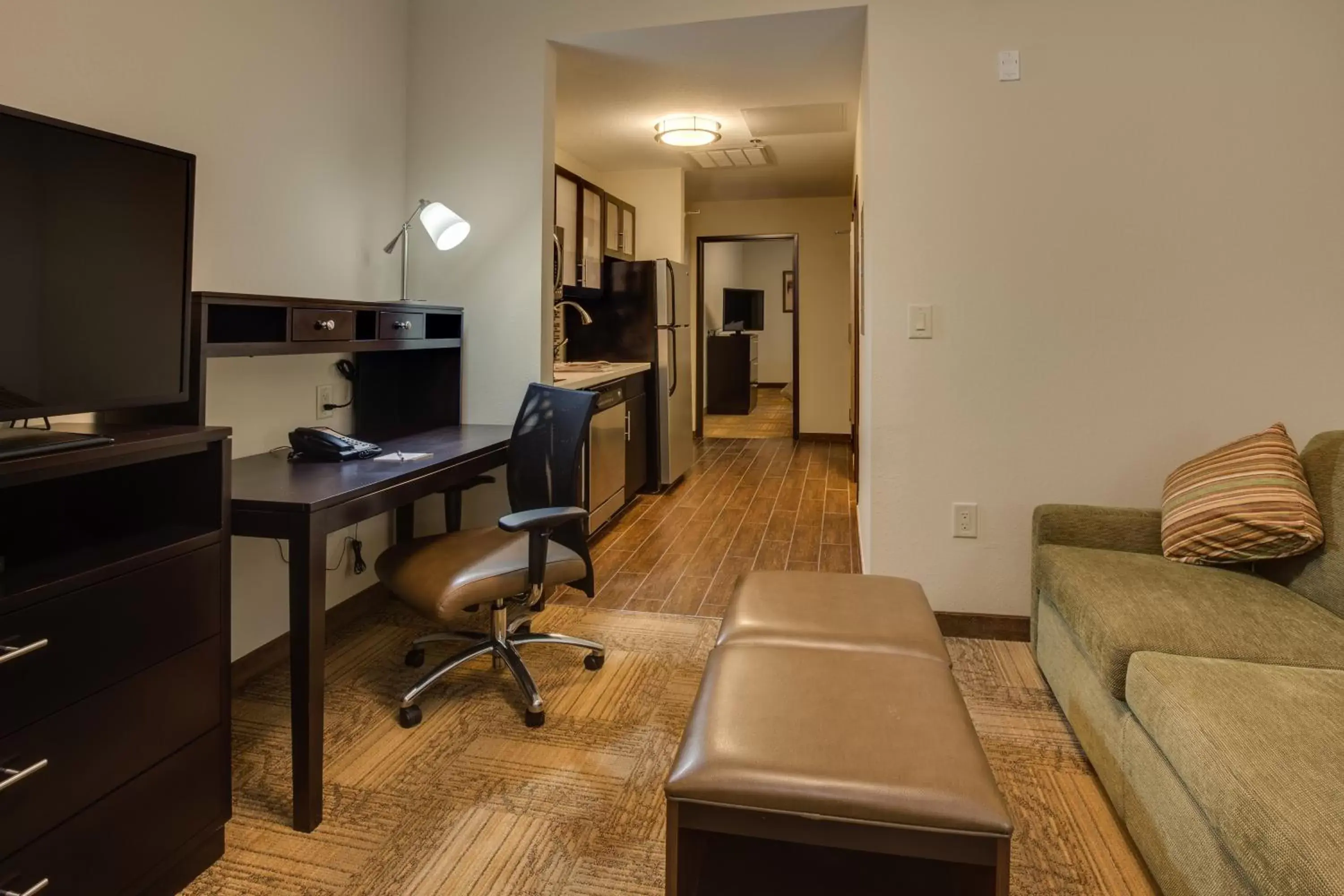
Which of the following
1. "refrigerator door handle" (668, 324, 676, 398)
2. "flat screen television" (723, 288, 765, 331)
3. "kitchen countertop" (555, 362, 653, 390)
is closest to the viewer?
"kitchen countertop" (555, 362, 653, 390)

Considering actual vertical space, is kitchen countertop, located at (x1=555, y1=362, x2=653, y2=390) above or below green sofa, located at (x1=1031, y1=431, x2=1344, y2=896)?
above

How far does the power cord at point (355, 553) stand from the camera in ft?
9.37

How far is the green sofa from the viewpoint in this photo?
Answer: 3.67 ft

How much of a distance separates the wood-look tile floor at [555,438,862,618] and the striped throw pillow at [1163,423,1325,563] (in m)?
1.55

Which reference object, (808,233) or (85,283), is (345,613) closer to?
(85,283)

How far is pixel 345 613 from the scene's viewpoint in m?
2.89

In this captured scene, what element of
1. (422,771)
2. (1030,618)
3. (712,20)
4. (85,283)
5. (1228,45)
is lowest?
(422,771)

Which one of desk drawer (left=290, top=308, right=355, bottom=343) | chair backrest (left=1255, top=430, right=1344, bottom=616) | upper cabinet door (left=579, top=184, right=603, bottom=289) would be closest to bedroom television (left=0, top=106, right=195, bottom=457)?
desk drawer (left=290, top=308, right=355, bottom=343)

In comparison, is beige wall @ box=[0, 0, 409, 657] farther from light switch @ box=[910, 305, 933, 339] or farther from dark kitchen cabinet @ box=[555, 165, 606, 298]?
light switch @ box=[910, 305, 933, 339]

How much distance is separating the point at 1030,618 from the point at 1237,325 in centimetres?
113

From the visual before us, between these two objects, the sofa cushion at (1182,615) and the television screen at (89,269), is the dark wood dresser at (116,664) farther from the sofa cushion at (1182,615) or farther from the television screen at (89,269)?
the sofa cushion at (1182,615)

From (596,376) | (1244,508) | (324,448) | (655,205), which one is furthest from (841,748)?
(655,205)

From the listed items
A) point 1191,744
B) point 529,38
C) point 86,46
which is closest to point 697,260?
point 529,38

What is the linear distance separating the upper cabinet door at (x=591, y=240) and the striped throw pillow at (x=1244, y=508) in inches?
133
